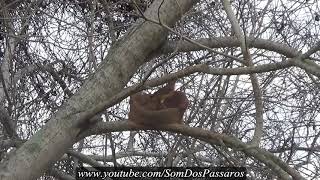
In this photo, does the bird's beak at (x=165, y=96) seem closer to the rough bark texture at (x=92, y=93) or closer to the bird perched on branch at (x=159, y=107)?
the bird perched on branch at (x=159, y=107)

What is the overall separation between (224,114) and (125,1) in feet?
5.20

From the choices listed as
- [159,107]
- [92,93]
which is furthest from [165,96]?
[92,93]

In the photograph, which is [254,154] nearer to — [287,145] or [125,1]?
[125,1]

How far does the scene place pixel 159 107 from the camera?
115 inches

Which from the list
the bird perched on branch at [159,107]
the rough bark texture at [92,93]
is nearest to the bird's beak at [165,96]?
the bird perched on branch at [159,107]

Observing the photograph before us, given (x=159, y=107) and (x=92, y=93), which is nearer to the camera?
(x=159, y=107)

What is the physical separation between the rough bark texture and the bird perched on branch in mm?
235

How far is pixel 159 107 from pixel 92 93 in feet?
1.26

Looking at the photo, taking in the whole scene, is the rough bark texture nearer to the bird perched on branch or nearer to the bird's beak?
the bird perched on branch

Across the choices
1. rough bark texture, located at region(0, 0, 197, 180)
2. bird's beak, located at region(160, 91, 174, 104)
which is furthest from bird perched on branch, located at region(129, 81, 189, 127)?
rough bark texture, located at region(0, 0, 197, 180)

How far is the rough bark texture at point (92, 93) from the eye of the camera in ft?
9.06

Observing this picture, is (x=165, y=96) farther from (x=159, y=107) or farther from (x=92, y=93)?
(x=92, y=93)

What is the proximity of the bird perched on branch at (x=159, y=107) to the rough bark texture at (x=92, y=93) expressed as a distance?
0.77ft

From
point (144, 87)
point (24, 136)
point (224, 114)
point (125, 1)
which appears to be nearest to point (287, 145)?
point (224, 114)
